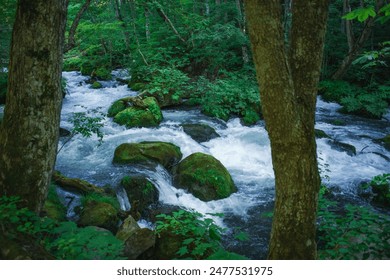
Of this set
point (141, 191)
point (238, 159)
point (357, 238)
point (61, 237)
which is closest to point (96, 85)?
point (238, 159)

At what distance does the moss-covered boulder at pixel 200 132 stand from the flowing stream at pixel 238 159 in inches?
6.3

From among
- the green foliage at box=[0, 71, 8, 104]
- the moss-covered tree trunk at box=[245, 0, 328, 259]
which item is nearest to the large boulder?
the moss-covered tree trunk at box=[245, 0, 328, 259]

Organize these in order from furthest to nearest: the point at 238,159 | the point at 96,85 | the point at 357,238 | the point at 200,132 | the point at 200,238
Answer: the point at 96,85, the point at 200,132, the point at 238,159, the point at 357,238, the point at 200,238

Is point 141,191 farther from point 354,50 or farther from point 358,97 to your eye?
point 354,50

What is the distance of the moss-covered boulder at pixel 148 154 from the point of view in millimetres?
7578

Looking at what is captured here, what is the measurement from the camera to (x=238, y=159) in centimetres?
891

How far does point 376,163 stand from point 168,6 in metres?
10.1

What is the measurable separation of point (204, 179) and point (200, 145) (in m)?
2.42

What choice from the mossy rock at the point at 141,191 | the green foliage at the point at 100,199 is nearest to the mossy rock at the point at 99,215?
the green foliage at the point at 100,199

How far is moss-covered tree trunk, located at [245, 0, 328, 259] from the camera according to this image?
2236 mm

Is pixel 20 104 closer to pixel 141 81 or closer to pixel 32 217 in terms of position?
pixel 32 217

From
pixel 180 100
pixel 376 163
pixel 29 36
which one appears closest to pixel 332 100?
pixel 376 163

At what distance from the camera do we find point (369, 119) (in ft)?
42.0

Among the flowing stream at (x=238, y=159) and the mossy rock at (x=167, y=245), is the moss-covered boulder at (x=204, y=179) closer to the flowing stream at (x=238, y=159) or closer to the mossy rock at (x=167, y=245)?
the flowing stream at (x=238, y=159)
